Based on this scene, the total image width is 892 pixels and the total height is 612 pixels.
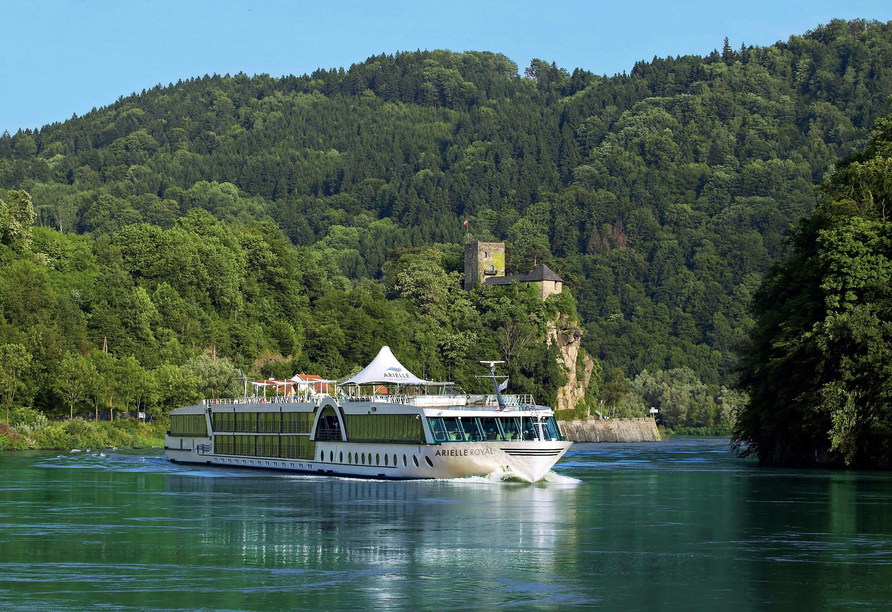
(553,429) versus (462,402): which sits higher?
(462,402)

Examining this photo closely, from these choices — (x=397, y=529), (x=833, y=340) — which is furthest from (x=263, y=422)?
(x=397, y=529)

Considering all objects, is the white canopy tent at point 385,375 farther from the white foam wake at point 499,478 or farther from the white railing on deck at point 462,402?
the white foam wake at point 499,478

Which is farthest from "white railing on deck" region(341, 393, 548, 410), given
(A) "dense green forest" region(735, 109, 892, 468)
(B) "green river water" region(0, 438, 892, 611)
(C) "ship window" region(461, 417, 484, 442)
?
(A) "dense green forest" region(735, 109, 892, 468)

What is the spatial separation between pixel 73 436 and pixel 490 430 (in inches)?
2323

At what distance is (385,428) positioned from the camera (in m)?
72.5

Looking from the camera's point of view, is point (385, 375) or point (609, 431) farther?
point (609, 431)

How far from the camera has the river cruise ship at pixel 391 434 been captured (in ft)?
224

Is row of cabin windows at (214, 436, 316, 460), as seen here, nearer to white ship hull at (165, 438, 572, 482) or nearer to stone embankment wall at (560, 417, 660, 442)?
white ship hull at (165, 438, 572, 482)

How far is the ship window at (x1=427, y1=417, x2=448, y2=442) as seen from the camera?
68.7 meters

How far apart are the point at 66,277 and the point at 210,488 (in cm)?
9421

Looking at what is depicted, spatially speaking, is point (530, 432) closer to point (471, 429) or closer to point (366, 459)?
point (471, 429)

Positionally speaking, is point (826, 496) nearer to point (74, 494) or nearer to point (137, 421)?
point (74, 494)

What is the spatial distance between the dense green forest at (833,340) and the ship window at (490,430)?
19300 mm

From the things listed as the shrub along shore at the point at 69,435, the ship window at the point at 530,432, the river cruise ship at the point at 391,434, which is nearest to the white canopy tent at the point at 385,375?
the river cruise ship at the point at 391,434
